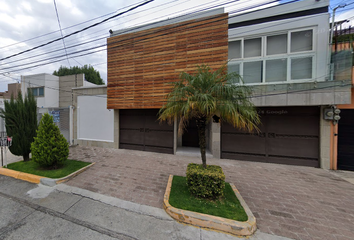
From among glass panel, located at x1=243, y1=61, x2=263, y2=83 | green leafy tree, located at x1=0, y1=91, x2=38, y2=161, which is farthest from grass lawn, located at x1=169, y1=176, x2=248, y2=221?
green leafy tree, located at x1=0, y1=91, x2=38, y2=161

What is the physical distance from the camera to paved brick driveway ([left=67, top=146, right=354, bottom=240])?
2.67 metres

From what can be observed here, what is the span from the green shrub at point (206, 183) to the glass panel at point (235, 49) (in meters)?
5.90

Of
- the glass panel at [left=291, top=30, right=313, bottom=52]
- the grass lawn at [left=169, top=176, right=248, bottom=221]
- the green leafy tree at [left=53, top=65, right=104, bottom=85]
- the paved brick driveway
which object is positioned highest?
the green leafy tree at [left=53, top=65, right=104, bottom=85]

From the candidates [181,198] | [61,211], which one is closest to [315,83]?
[181,198]

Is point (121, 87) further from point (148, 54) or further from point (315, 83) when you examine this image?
point (315, 83)

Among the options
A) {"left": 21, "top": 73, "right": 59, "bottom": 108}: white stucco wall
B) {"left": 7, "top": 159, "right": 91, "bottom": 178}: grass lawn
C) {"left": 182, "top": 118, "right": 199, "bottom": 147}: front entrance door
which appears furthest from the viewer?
{"left": 21, "top": 73, "right": 59, "bottom": 108}: white stucco wall

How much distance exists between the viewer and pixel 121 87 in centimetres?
784

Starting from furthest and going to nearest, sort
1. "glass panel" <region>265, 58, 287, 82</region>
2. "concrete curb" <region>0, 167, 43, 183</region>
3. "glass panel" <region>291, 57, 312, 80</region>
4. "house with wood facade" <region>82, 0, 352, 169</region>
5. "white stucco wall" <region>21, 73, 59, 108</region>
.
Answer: "white stucco wall" <region>21, 73, 59, 108</region> → "glass panel" <region>265, 58, 287, 82</region> → "glass panel" <region>291, 57, 312, 80</region> → "house with wood facade" <region>82, 0, 352, 169</region> → "concrete curb" <region>0, 167, 43, 183</region>

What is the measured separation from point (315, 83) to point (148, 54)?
7.75 meters

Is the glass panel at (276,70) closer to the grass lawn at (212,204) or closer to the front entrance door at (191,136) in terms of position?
the front entrance door at (191,136)

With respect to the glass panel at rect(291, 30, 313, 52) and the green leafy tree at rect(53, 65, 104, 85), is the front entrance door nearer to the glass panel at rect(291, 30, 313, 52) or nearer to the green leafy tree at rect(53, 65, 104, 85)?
the glass panel at rect(291, 30, 313, 52)

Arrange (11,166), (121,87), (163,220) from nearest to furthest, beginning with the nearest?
1. (163,220)
2. (11,166)
3. (121,87)

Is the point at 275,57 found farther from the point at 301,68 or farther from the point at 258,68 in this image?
the point at 301,68

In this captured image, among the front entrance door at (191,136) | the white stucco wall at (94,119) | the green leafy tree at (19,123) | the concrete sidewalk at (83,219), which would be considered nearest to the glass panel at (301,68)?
the front entrance door at (191,136)
